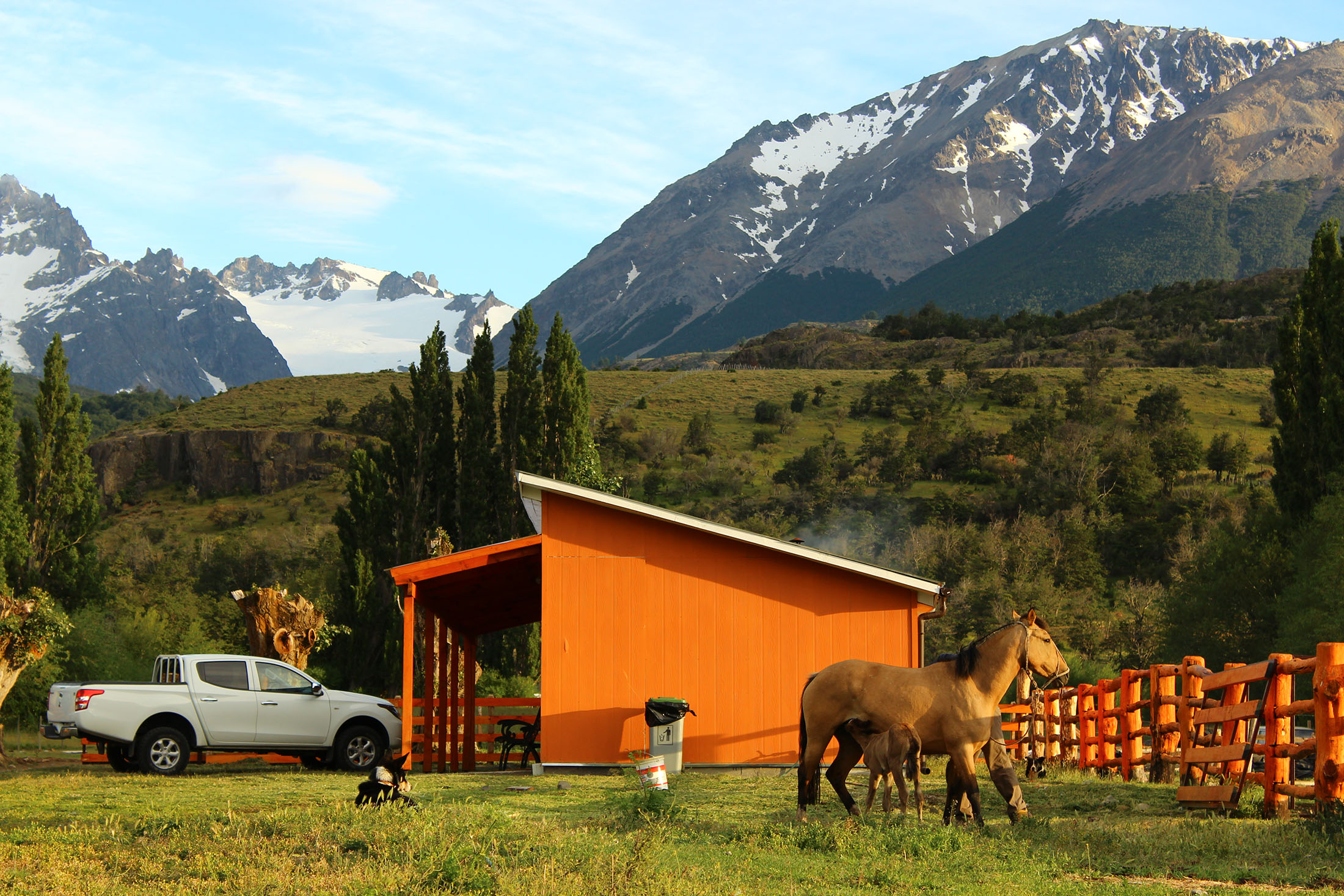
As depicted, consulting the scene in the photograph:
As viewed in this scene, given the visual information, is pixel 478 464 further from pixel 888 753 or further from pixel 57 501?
pixel 888 753

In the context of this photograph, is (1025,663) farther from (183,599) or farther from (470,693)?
(183,599)

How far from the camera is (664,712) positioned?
14914 millimetres

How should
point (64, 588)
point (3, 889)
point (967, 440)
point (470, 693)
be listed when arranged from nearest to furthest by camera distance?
point (3, 889)
point (470, 693)
point (64, 588)
point (967, 440)

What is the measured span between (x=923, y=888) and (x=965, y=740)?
2.96 meters

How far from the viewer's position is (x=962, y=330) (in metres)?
98.4

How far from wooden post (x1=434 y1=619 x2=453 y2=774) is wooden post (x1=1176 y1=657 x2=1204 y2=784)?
1061 centimetres

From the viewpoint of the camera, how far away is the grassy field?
7074 mm

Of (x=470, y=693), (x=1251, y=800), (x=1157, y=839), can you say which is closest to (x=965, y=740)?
(x=1157, y=839)

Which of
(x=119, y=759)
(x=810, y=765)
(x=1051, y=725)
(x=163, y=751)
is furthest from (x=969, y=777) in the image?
(x=119, y=759)

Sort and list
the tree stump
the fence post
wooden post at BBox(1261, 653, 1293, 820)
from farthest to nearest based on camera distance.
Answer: the tree stump
the fence post
wooden post at BBox(1261, 653, 1293, 820)

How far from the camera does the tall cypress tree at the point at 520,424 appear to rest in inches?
1278

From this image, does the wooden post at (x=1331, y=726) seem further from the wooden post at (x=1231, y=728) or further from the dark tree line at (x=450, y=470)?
the dark tree line at (x=450, y=470)

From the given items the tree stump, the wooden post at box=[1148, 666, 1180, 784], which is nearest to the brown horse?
the wooden post at box=[1148, 666, 1180, 784]

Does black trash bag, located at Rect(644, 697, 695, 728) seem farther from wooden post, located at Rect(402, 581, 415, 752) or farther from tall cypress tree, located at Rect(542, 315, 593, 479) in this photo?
tall cypress tree, located at Rect(542, 315, 593, 479)
